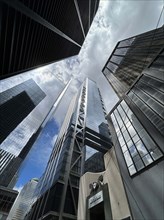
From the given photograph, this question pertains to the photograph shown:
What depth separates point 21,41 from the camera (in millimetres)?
18297

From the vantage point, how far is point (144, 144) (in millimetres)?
14695

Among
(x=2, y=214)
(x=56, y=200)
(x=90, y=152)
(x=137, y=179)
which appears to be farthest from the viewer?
(x=2, y=214)

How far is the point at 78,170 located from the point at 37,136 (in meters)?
111

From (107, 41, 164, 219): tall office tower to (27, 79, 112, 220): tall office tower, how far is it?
1348 cm

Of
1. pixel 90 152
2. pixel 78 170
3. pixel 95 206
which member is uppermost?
pixel 90 152

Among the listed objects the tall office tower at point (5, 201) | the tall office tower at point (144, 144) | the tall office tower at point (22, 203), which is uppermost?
the tall office tower at point (22, 203)

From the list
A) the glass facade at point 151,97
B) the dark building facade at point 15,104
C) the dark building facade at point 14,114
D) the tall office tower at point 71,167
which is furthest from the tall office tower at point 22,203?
the glass facade at point 151,97

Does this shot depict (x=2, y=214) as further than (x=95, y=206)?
Yes

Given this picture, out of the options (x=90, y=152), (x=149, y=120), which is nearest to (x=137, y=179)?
(x=149, y=120)

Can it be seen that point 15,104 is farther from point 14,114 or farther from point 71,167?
point 71,167

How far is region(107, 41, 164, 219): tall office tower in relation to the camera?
37.1 ft

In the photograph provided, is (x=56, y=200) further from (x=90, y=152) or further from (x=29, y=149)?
(x=29, y=149)

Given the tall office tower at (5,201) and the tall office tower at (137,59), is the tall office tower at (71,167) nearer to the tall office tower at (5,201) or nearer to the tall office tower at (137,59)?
the tall office tower at (137,59)

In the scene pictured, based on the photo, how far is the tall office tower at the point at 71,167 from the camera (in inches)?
923
